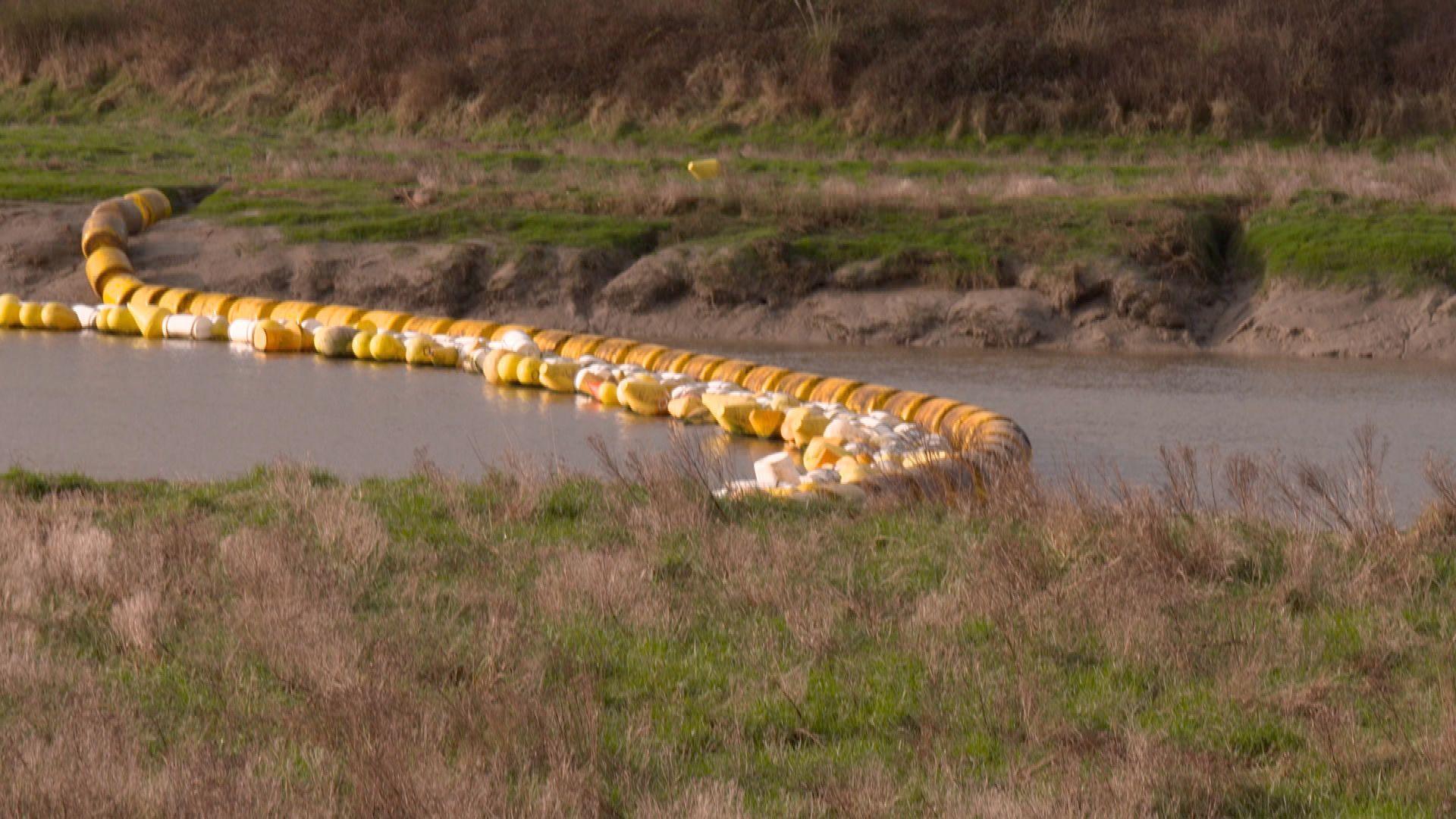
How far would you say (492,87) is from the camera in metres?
31.6

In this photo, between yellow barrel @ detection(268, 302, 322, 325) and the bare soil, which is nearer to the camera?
the bare soil

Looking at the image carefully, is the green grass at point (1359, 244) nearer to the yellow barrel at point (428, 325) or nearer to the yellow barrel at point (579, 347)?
the yellow barrel at point (579, 347)

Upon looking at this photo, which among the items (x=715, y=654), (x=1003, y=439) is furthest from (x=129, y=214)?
(x=715, y=654)

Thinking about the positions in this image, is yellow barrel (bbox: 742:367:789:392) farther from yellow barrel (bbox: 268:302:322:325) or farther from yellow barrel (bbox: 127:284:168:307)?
yellow barrel (bbox: 127:284:168:307)

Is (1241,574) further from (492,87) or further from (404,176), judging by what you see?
(492,87)

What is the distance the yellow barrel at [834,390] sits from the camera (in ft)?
46.2

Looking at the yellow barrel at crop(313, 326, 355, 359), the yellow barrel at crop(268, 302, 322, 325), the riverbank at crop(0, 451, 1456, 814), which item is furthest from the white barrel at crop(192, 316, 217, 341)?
the riverbank at crop(0, 451, 1456, 814)

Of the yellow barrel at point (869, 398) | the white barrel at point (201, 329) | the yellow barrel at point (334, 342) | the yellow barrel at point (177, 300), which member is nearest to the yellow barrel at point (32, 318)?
the yellow barrel at point (177, 300)

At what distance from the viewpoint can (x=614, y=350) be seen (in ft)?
53.9

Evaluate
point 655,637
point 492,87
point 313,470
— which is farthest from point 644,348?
point 492,87

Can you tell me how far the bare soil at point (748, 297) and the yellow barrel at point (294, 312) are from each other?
977mm

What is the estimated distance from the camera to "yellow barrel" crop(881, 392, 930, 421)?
13.6 m

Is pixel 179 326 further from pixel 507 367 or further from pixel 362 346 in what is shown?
pixel 507 367

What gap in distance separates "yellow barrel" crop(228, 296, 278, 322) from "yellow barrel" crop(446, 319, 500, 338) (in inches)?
84.7
